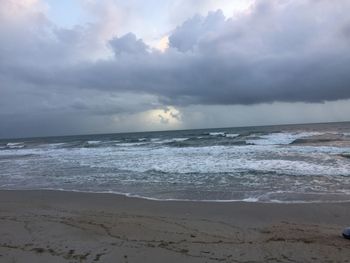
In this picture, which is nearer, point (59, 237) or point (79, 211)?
point (59, 237)

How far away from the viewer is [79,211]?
7980 mm

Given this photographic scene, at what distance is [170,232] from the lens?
19.9 ft

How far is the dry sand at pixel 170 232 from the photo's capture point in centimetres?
489

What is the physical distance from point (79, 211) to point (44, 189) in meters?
3.82

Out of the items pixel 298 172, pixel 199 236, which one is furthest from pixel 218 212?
pixel 298 172

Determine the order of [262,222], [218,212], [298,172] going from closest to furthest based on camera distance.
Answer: [262,222] → [218,212] → [298,172]

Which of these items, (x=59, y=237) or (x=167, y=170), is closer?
(x=59, y=237)

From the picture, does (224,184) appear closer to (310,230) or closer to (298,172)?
(298,172)

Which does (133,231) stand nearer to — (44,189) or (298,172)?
(44,189)

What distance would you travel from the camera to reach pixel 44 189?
11211 millimetres

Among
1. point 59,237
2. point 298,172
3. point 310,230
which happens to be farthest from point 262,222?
point 298,172

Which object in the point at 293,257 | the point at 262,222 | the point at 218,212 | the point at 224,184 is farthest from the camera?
the point at 224,184

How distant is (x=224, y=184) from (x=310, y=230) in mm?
4889

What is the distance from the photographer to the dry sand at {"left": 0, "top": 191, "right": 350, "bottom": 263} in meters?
4.89
